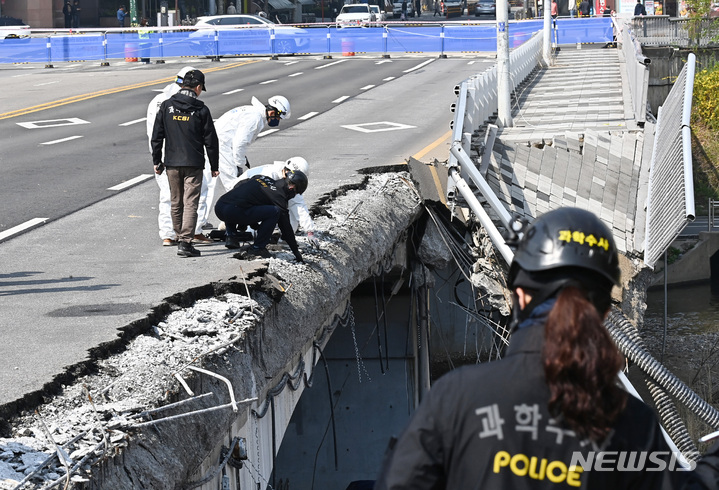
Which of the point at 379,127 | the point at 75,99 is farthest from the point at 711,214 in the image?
the point at 75,99

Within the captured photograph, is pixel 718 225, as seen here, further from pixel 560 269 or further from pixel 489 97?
pixel 560 269

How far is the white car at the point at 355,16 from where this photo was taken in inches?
2060

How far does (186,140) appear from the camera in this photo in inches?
384

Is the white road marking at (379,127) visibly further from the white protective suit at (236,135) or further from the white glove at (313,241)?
the white glove at (313,241)

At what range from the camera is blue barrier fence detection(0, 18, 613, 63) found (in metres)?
39.5

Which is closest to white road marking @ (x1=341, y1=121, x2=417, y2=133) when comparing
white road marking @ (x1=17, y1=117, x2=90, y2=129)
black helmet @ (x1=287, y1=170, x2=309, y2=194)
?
white road marking @ (x1=17, y1=117, x2=90, y2=129)

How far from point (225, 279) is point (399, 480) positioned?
612cm

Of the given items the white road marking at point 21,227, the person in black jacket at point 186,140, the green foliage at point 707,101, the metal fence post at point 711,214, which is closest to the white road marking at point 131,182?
the white road marking at point 21,227

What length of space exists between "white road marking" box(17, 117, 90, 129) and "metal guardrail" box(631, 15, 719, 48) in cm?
2885

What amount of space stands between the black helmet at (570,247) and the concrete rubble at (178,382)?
2603 mm

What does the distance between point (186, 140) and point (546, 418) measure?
776 centimetres

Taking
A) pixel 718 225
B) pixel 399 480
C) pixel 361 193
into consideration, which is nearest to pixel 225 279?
pixel 361 193

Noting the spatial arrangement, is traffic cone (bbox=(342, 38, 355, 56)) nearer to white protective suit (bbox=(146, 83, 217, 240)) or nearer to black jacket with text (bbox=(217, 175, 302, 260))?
white protective suit (bbox=(146, 83, 217, 240))

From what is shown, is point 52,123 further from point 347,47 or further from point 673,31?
point 673,31
